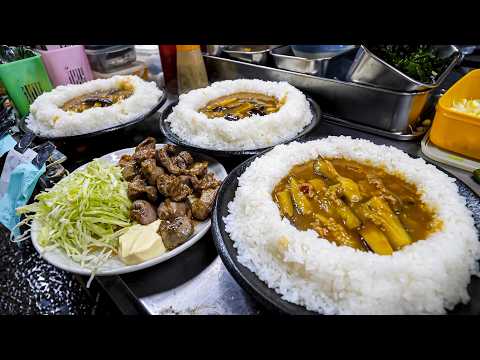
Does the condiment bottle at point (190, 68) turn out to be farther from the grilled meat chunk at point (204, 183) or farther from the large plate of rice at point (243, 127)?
the grilled meat chunk at point (204, 183)

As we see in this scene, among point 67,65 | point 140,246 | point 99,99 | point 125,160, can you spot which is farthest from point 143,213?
point 67,65

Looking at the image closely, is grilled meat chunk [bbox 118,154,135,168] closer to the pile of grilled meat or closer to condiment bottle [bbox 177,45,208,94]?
the pile of grilled meat

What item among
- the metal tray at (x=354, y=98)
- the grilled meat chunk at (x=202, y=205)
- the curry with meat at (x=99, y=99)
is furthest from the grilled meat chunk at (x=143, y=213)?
the metal tray at (x=354, y=98)

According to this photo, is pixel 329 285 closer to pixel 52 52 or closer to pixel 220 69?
pixel 220 69

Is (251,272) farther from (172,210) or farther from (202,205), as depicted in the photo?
(172,210)

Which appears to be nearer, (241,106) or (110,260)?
(110,260)

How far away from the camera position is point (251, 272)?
1544 mm

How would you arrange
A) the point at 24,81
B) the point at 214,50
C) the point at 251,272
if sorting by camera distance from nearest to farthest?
the point at 251,272 < the point at 24,81 < the point at 214,50

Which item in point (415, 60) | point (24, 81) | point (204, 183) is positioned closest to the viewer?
point (204, 183)

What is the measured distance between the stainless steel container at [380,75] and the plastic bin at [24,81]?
11.4ft

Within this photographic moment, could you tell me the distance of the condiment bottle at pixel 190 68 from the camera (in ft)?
12.4

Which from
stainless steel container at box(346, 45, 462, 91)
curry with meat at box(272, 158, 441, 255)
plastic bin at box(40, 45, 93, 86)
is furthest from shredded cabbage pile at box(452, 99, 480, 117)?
plastic bin at box(40, 45, 93, 86)

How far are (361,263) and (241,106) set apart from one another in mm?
2201

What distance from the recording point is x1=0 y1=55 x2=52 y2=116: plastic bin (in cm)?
335
